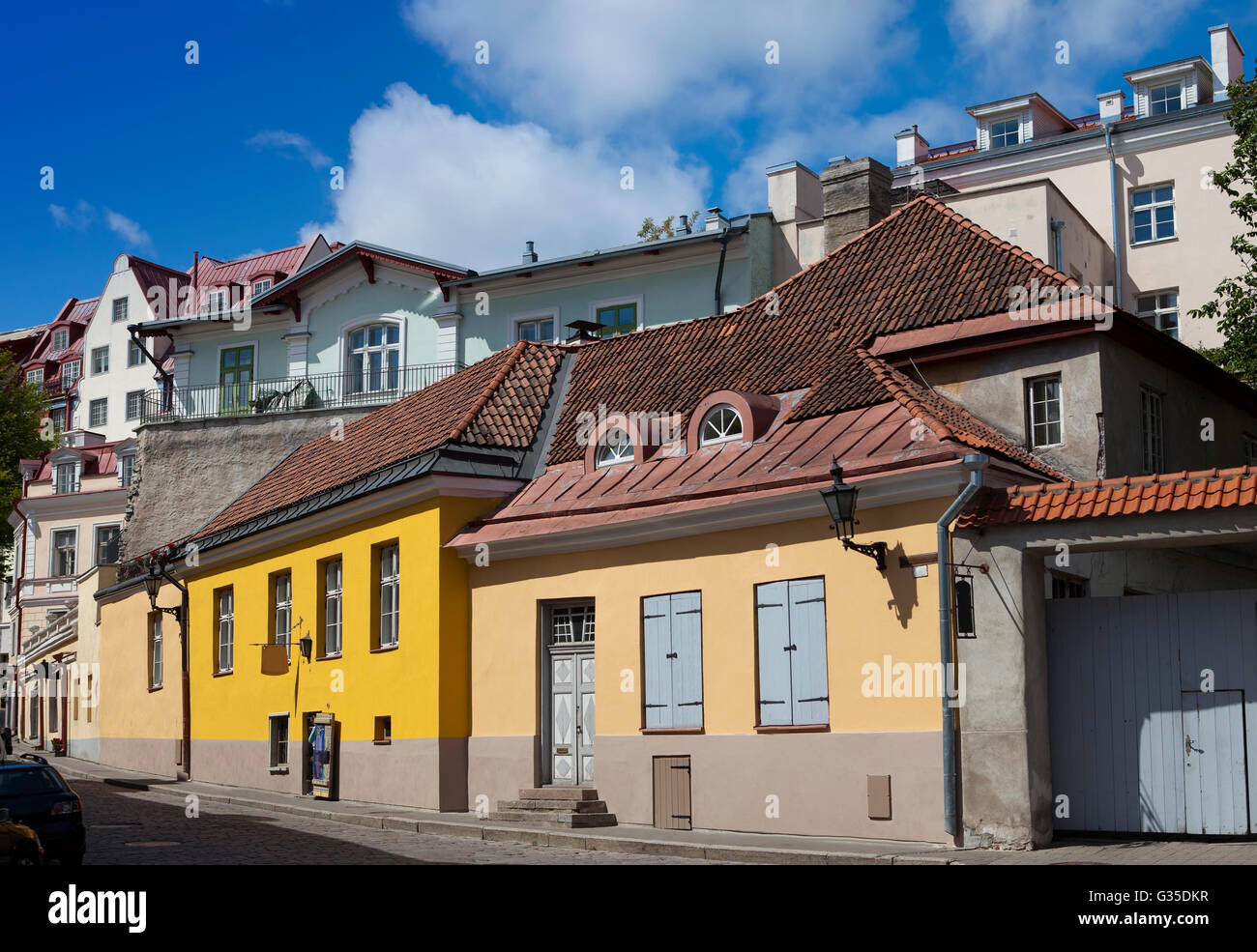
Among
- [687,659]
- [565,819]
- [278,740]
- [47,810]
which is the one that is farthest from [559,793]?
[278,740]

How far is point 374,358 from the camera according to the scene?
3706cm

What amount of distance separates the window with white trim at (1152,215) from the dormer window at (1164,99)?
18.5 feet

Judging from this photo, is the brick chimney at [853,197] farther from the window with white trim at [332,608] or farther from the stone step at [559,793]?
the stone step at [559,793]

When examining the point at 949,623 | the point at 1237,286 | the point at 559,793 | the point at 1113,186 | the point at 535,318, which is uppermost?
the point at 1113,186

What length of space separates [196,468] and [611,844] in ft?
76.6

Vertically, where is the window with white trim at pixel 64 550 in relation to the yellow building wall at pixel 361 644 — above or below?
above

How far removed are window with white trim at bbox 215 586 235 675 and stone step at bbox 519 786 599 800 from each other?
10.6 m

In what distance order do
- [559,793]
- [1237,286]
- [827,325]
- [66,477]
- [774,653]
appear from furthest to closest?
1. [66,477]
2. [1237,286]
3. [827,325]
4. [559,793]
5. [774,653]

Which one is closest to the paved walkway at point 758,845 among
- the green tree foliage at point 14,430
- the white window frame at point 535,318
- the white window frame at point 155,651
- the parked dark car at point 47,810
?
the parked dark car at point 47,810

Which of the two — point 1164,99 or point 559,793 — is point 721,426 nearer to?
point 559,793

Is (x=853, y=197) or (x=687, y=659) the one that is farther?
(x=853, y=197)

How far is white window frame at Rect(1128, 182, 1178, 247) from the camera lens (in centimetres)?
3606

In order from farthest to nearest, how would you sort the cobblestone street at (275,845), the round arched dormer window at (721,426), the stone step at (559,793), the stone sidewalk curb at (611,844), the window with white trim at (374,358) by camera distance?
the window with white trim at (374,358) < the round arched dormer window at (721,426) < the stone step at (559,793) < the cobblestone street at (275,845) < the stone sidewalk curb at (611,844)

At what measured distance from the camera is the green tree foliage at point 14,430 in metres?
47.6
